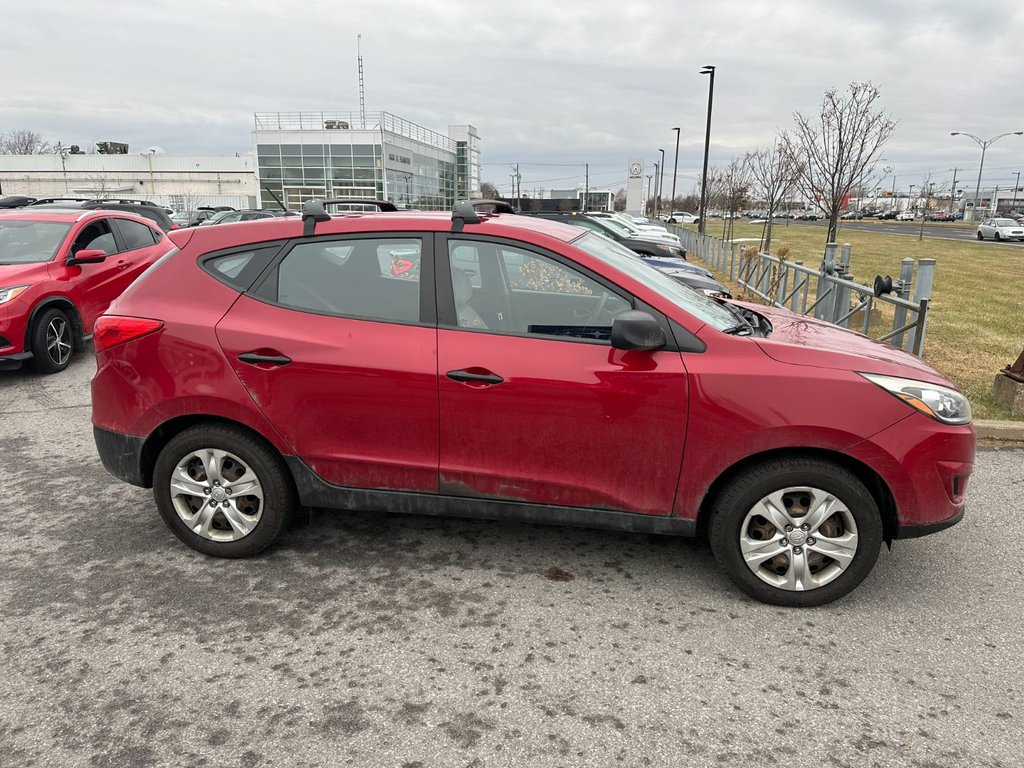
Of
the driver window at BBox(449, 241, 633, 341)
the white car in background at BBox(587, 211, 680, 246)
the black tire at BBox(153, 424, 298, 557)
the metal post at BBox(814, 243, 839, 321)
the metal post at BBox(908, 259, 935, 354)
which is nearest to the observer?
the driver window at BBox(449, 241, 633, 341)

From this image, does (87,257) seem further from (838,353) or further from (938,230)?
(938,230)

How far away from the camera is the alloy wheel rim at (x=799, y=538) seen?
10.8ft

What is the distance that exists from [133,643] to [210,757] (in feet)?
2.83

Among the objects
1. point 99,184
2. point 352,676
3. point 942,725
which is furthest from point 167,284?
point 99,184

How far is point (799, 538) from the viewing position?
331 cm

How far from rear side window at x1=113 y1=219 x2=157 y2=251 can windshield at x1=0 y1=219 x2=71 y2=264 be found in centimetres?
90

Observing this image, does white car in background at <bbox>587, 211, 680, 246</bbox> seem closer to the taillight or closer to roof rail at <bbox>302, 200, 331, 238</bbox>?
roof rail at <bbox>302, 200, 331, 238</bbox>

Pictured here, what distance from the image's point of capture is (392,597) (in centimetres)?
349

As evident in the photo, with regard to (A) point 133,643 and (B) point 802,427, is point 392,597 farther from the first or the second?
(B) point 802,427

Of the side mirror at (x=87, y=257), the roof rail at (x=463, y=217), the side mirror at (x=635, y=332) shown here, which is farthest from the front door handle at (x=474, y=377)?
the side mirror at (x=87, y=257)

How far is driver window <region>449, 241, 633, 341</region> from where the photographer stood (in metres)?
3.39

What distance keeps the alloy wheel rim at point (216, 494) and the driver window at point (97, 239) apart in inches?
238

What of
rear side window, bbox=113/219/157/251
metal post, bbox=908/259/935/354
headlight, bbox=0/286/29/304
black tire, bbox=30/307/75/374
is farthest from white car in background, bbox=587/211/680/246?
headlight, bbox=0/286/29/304

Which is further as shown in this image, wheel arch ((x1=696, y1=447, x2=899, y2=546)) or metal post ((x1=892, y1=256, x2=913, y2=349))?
metal post ((x1=892, y1=256, x2=913, y2=349))
